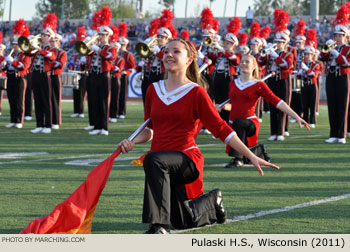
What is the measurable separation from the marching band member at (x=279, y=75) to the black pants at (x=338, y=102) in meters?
0.85

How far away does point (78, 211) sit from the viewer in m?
4.89

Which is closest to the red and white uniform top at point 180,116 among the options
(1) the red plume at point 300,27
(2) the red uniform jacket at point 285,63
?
(2) the red uniform jacket at point 285,63

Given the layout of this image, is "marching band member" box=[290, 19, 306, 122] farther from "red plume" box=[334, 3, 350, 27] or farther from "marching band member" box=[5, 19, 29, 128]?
"marching band member" box=[5, 19, 29, 128]

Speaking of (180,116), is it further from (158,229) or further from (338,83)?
(338,83)

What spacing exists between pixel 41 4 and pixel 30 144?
216ft

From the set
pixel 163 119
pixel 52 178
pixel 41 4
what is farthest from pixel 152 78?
pixel 41 4

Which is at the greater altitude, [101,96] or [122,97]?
[101,96]

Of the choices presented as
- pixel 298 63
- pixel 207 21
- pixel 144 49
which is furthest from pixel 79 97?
pixel 298 63

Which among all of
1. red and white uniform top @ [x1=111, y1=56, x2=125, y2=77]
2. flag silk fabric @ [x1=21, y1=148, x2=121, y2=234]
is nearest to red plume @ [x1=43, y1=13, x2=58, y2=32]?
Result: red and white uniform top @ [x1=111, y1=56, x2=125, y2=77]

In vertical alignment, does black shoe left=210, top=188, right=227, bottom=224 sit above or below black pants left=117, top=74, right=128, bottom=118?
above

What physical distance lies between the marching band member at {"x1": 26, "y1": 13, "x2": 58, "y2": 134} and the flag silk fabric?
30.6 ft

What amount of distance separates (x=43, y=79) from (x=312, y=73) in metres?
6.13

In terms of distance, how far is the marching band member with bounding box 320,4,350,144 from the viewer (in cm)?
1267

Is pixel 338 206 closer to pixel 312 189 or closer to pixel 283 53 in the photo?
pixel 312 189
